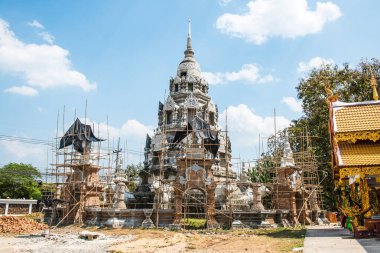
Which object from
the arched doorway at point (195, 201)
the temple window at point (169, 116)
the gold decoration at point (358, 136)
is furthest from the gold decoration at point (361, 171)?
the temple window at point (169, 116)

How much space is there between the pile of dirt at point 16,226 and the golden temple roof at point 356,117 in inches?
662

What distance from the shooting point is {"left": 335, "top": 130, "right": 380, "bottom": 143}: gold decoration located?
1262 centimetres

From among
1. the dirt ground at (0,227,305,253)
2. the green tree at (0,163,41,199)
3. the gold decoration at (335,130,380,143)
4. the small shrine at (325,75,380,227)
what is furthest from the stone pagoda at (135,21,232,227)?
the green tree at (0,163,41,199)

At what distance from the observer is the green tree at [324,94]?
86.0 feet

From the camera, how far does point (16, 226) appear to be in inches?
780

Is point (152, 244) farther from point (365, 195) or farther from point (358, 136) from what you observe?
point (358, 136)

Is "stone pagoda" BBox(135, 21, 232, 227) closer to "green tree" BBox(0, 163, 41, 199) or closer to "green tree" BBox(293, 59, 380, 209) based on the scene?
"green tree" BBox(293, 59, 380, 209)

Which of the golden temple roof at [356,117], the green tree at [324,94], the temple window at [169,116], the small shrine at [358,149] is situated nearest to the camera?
the small shrine at [358,149]

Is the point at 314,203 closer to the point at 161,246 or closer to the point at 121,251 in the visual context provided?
the point at 161,246

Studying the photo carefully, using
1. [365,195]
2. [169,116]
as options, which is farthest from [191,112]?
[365,195]

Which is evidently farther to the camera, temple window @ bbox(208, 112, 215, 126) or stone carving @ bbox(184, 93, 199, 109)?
temple window @ bbox(208, 112, 215, 126)

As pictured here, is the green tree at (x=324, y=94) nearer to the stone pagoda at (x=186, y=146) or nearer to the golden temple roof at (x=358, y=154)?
the stone pagoda at (x=186, y=146)

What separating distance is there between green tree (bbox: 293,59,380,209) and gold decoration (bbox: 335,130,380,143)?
43.2 ft

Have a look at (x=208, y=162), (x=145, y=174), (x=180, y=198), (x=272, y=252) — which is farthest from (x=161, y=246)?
(x=145, y=174)
